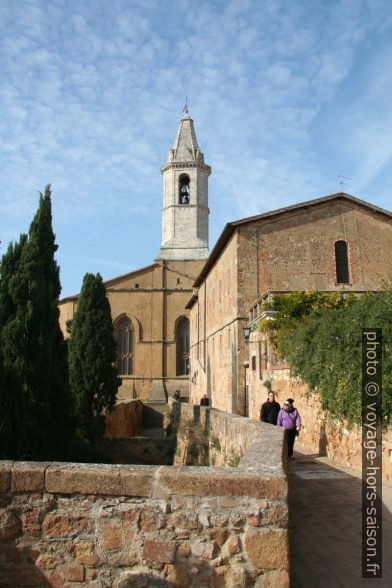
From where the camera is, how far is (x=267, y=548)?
3.41m

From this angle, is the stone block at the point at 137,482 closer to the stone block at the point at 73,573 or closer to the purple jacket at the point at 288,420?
the stone block at the point at 73,573

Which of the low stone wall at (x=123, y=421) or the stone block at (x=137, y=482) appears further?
the low stone wall at (x=123, y=421)

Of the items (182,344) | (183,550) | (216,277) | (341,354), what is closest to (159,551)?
(183,550)

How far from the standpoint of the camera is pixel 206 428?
505 inches

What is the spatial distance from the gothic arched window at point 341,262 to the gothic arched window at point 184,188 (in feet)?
76.6

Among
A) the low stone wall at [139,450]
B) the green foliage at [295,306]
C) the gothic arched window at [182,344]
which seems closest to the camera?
the low stone wall at [139,450]

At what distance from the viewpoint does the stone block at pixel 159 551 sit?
349 cm

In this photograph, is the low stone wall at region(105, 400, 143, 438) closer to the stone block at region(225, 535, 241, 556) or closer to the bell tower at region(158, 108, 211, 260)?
the stone block at region(225, 535, 241, 556)

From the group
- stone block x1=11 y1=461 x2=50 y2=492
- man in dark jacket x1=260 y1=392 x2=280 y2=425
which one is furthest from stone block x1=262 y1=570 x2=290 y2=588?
man in dark jacket x1=260 y1=392 x2=280 y2=425

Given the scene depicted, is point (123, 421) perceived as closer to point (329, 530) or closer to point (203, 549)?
point (329, 530)

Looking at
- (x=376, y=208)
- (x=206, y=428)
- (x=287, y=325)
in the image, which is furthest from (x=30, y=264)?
(x=376, y=208)

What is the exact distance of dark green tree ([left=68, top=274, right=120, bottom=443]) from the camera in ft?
50.3

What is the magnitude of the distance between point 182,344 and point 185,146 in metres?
17.1

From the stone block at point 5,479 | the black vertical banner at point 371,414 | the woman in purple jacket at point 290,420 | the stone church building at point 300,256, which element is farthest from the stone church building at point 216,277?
the stone block at point 5,479
